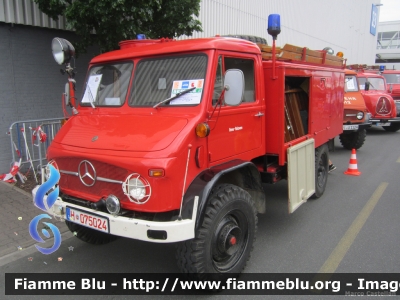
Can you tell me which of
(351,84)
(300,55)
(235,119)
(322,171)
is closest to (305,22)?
(351,84)

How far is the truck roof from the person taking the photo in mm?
3420

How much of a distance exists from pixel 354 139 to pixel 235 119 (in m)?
7.62

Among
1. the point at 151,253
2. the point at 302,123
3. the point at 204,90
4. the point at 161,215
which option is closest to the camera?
the point at 161,215

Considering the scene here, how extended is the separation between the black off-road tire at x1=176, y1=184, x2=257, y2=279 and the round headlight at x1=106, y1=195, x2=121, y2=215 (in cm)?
65

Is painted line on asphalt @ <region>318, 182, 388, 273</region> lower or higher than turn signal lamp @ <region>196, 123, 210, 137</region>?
lower

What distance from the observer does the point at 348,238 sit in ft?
14.4

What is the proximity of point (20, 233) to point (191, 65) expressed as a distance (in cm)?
322

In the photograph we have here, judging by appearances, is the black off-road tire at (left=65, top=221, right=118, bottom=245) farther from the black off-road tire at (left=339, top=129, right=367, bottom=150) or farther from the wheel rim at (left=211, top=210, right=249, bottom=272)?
the black off-road tire at (left=339, top=129, right=367, bottom=150)

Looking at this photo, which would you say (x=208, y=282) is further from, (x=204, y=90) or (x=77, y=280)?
(x=204, y=90)

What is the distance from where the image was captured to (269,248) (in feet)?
13.7

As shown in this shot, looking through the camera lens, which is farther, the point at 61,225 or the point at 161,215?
the point at 61,225

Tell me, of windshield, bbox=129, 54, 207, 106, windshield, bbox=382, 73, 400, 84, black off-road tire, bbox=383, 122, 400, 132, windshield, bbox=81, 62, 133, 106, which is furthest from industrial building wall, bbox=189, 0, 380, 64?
windshield, bbox=129, 54, 207, 106

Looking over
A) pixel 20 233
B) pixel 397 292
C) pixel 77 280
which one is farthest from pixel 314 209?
pixel 20 233

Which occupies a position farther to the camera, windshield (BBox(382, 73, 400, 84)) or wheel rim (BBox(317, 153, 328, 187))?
windshield (BBox(382, 73, 400, 84))
